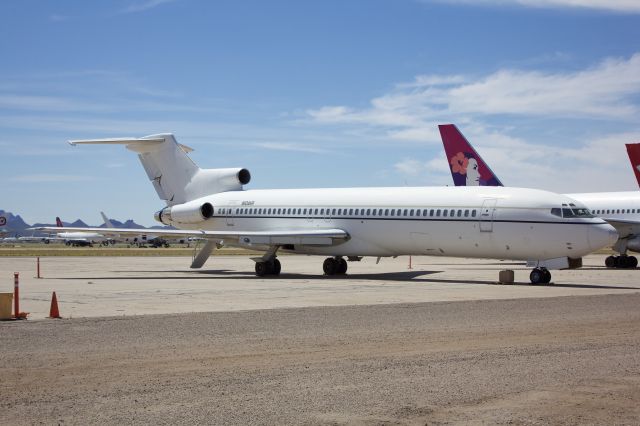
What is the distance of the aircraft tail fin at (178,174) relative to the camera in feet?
120

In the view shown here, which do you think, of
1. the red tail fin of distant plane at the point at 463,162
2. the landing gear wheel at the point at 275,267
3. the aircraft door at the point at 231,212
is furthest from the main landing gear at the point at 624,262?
the aircraft door at the point at 231,212

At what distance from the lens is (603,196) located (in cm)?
3919

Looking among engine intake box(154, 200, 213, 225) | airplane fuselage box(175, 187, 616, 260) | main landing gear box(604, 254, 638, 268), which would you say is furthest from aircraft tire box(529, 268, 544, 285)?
engine intake box(154, 200, 213, 225)

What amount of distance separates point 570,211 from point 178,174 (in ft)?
57.6

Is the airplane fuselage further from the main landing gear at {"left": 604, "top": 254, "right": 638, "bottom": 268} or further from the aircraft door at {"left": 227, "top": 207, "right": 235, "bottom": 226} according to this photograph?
the main landing gear at {"left": 604, "top": 254, "right": 638, "bottom": 268}

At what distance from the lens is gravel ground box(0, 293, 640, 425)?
7.73m

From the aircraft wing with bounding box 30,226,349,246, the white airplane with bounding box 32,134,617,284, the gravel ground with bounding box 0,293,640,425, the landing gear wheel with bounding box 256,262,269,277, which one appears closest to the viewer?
the gravel ground with bounding box 0,293,640,425

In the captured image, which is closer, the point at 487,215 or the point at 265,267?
the point at 487,215

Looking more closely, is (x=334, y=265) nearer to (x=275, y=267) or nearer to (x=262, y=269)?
(x=275, y=267)

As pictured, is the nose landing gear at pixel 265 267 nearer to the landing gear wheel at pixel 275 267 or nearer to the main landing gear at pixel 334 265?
the landing gear wheel at pixel 275 267

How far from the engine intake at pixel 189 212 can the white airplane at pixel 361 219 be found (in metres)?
0.04

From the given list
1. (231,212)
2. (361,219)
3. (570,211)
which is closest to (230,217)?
(231,212)

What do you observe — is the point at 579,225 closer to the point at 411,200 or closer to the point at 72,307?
the point at 411,200

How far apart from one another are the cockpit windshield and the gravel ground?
402 inches
